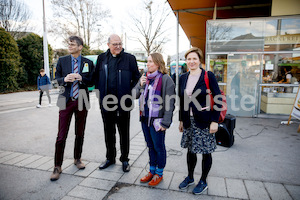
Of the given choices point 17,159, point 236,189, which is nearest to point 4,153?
point 17,159

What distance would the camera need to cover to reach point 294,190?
8.76 ft

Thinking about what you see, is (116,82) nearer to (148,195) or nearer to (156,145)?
(156,145)

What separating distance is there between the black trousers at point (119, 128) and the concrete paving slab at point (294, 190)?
7.73 ft

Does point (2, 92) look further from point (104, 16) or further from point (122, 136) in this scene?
point (104, 16)

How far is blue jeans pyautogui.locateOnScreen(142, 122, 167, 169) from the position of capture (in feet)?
9.05

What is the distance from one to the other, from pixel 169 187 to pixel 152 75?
1569 mm

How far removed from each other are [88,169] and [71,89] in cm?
135

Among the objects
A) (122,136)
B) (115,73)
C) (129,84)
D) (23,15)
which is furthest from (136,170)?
(23,15)

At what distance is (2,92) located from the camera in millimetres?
15195

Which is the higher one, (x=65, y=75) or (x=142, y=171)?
(x=65, y=75)

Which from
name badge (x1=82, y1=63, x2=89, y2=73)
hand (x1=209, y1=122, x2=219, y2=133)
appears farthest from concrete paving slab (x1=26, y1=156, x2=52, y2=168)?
hand (x1=209, y1=122, x2=219, y2=133)

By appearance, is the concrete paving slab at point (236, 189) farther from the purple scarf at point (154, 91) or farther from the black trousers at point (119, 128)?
the black trousers at point (119, 128)

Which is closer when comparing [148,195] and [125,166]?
[148,195]

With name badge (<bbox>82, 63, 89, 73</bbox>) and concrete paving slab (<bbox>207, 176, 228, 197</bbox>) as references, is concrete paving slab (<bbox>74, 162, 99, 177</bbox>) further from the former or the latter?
concrete paving slab (<bbox>207, 176, 228, 197</bbox>)
